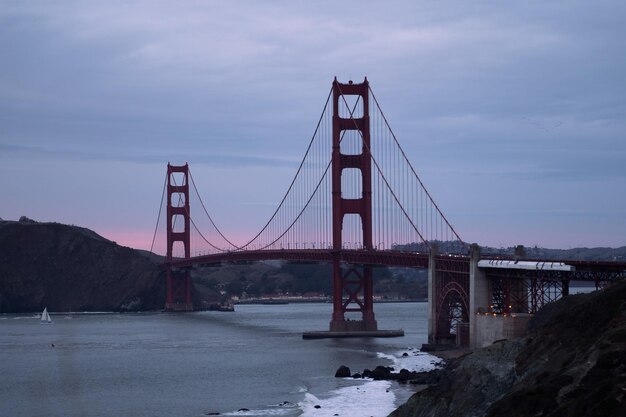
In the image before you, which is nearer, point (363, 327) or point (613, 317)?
point (613, 317)

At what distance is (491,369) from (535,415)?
17.9 ft

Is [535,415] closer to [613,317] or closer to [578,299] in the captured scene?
[613,317]

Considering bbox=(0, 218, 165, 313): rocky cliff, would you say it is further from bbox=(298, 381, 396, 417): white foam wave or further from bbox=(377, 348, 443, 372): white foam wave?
bbox=(298, 381, 396, 417): white foam wave

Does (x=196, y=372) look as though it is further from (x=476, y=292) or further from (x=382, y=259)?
(x=382, y=259)

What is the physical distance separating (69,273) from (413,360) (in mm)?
91044

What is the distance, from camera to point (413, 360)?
50.7 m

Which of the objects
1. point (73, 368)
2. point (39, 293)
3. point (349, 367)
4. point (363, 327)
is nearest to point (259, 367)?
point (349, 367)

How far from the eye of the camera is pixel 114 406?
40625 millimetres

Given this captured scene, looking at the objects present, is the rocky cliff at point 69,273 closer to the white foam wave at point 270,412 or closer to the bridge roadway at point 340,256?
the bridge roadway at point 340,256

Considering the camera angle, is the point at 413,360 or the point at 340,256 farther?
the point at 340,256

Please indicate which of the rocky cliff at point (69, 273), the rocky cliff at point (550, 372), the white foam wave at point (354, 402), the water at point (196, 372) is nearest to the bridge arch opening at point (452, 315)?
the water at point (196, 372)

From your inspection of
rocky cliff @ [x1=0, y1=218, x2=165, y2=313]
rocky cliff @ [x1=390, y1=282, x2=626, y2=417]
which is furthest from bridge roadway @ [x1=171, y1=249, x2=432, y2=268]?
rocky cliff @ [x1=0, y1=218, x2=165, y2=313]

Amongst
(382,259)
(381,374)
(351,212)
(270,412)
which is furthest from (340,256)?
(270,412)

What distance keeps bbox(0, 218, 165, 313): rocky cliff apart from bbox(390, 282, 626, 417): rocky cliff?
343 feet
